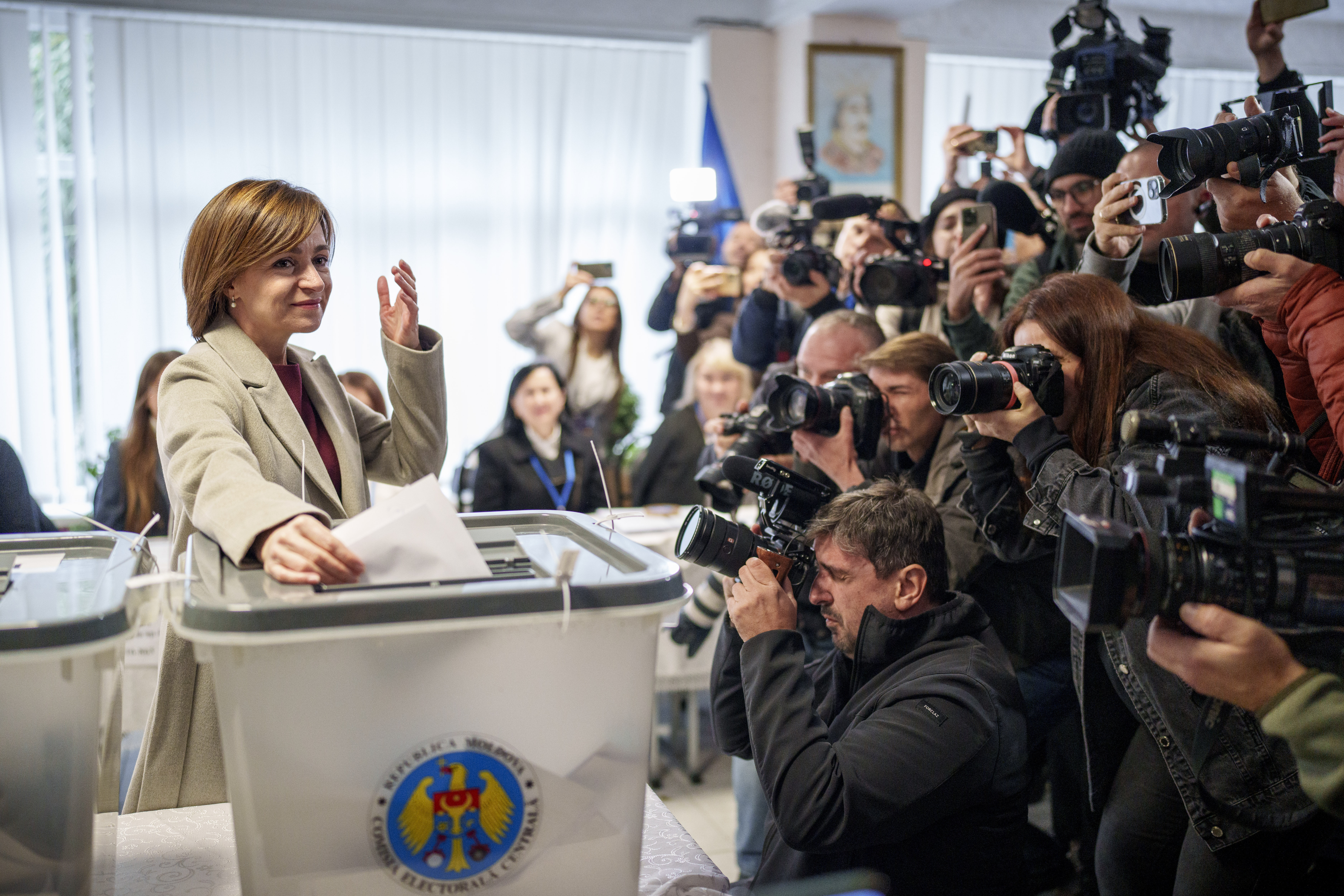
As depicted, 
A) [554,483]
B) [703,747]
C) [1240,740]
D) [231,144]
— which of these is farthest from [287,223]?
[231,144]

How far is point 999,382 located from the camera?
1.45 m

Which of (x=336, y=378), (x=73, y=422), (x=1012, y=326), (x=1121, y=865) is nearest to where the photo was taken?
(x=336, y=378)

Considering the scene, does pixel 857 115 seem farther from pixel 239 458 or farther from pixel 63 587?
pixel 63 587

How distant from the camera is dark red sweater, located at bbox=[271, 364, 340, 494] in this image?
1.26 meters

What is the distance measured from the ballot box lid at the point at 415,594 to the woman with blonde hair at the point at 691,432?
2.31 metres

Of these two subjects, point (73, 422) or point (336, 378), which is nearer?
point (336, 378)

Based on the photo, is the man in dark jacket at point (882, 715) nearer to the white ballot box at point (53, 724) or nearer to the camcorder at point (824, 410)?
the camcorder at point (824, 410)

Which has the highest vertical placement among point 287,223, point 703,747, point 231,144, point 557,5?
point 557,5

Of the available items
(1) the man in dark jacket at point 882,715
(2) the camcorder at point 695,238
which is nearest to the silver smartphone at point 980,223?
(1) the man in dark jacket at point 882,715

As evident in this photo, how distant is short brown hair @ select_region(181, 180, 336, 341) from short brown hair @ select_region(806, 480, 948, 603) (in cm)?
77

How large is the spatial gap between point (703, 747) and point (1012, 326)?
203 centimetres

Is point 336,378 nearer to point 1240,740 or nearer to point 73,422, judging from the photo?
point 1240,740

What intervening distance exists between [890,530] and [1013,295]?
3.25ft

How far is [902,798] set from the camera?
3.97ft
